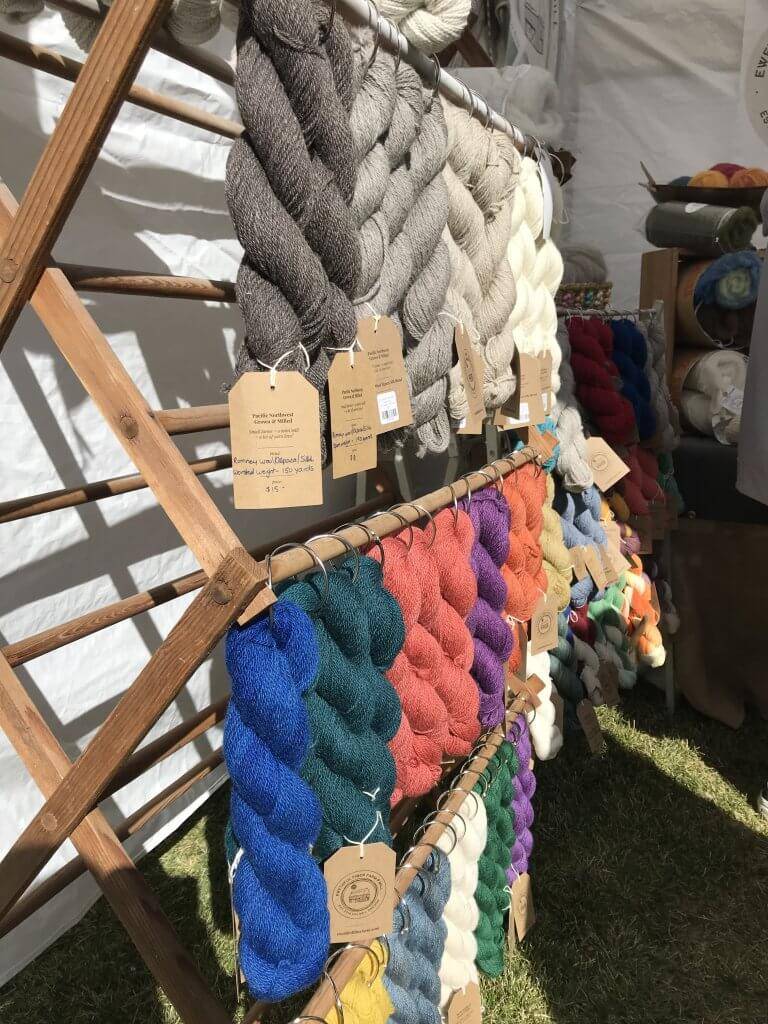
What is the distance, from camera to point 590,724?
5.45 ft

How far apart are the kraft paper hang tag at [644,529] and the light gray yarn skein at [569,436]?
1.16 feet

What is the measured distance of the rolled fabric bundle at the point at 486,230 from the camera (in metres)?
0.97

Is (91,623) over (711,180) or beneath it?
beneath

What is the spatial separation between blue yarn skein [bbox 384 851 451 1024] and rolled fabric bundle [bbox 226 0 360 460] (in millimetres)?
639

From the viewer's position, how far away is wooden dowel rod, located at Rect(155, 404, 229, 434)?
0.70 metres

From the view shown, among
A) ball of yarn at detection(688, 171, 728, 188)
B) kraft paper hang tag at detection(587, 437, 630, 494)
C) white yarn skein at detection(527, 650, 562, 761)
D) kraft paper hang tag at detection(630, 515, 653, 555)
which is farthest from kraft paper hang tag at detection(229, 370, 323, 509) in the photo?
ball of yarn at detection(688, 171, 728, 188)

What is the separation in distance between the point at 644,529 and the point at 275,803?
4.72ft

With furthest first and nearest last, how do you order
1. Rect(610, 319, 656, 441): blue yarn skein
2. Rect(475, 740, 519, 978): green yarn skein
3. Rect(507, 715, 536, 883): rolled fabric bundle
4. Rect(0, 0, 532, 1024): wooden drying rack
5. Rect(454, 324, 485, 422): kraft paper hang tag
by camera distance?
Rect(610, 319, 656, 441): blue yarn skein → Rect(507, 715, 536, 883): rolled fabric bundle → Rect(475, 740, 519, 978): green yarn skein → Rect(454, 324, 485, 422): kraft paper hang tag → Rect(0, 0, 532, 1024): wooden drying rack

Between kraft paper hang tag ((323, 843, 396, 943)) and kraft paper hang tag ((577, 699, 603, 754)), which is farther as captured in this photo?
kraft paper hang tag ((577, 699, 603, 754))

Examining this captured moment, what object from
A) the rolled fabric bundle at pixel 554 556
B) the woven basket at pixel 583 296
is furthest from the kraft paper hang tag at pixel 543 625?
the woven basket at pixel 583 296

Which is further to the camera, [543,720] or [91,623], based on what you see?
[543,720]

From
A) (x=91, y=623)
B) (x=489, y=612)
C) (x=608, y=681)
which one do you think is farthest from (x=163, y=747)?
(x=608, y=681)

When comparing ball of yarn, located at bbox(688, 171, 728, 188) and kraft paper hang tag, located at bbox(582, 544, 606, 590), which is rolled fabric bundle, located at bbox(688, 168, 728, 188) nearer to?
ball of yarn, located at bbox(688, 171, 728, 188)

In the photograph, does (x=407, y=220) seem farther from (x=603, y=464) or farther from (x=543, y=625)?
(x=603, y=464)
